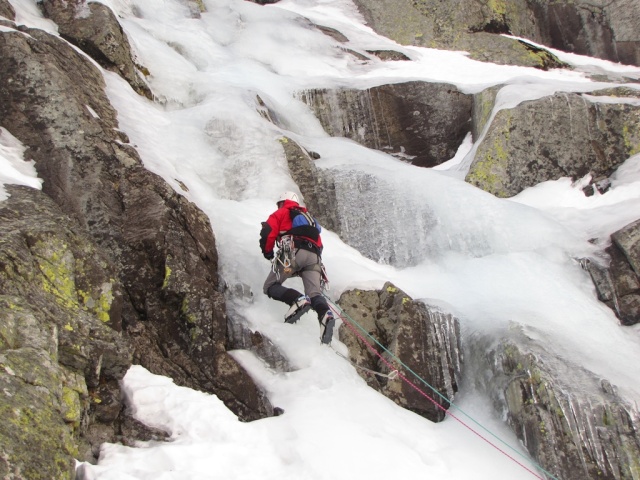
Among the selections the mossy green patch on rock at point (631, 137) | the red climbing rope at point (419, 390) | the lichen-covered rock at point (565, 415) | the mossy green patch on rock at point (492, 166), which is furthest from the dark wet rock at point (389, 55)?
the lichen-covered rock at point (565, 415)

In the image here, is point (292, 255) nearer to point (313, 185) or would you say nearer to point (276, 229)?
point (276, 229)

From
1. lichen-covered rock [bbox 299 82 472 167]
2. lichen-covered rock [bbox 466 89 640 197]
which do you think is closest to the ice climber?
lichen-covered rock [bbox 466 89 640 197]

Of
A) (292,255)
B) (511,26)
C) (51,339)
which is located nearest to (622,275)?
(292,255)

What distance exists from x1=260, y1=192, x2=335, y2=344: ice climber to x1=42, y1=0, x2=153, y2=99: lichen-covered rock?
5510mm

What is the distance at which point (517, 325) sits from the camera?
22.7 feet

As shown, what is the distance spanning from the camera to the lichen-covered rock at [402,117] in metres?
13.8

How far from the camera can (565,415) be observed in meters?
5.95

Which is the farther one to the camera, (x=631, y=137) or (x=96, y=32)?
(x=631, y=137)

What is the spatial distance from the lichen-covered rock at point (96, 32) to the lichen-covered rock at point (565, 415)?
832cm

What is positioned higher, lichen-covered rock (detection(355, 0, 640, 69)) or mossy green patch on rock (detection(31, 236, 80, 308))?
lichen-covered rock (detection(355, 0, 640, 69))

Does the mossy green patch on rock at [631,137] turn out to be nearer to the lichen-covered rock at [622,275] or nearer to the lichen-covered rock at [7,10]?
the lichen-covered rock at [622,275]

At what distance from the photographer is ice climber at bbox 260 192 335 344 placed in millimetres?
6395

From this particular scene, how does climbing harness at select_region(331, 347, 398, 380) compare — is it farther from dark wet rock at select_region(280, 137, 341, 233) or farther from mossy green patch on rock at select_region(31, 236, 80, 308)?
dark wet rock at select_region(280, 137, 341, 233)

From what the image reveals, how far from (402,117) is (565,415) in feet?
30.8
